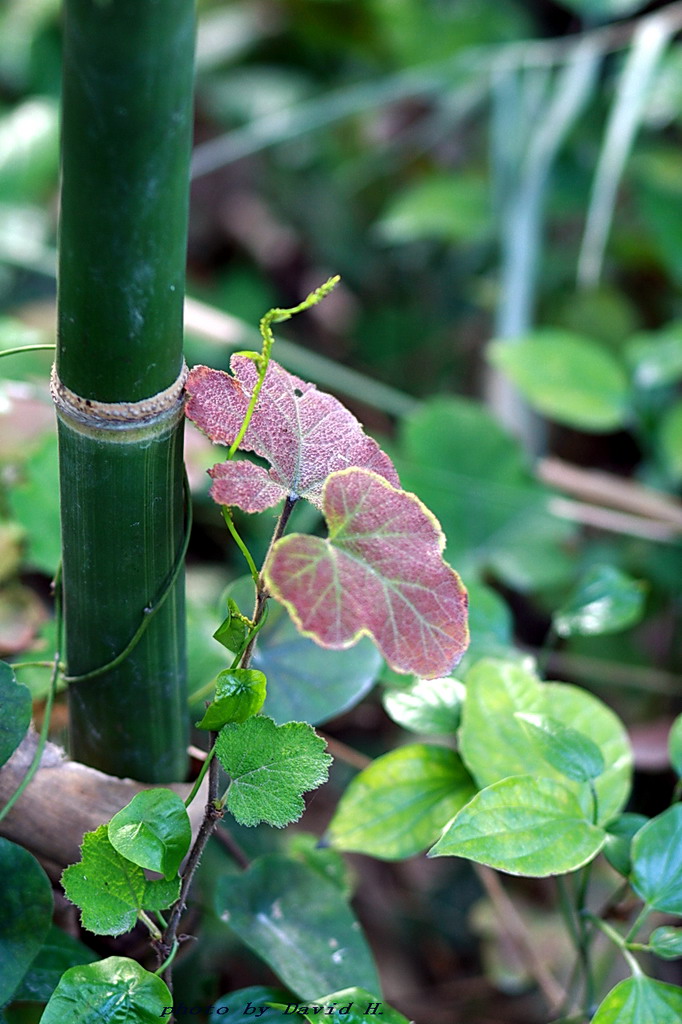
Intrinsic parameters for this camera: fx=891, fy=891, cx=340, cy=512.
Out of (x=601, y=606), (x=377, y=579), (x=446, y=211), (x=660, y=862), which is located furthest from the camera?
(x=446, y=211)

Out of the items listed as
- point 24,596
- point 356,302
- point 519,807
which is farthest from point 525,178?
point 519,807

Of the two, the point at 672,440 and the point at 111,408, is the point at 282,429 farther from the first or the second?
the point at 672,440

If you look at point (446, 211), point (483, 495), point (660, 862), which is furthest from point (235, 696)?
point (446, 211)

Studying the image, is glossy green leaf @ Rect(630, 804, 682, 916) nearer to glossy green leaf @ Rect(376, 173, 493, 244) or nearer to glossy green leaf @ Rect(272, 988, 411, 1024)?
glossy green leaf @ Rect(272, 988, 411, 1024)

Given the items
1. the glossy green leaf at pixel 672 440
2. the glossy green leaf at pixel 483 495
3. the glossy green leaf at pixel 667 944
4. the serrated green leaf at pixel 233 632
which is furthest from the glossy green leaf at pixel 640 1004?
the glossy green leaf at pixel 672 440

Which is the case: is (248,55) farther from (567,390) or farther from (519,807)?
(519,807)

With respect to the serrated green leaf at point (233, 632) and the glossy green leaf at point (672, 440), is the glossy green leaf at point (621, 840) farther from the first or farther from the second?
the glossy green leaf at point (672, 440)

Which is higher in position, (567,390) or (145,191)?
(145,191)

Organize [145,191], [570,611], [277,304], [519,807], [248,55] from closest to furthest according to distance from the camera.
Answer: [145,191] → [519,807] → [570,611] → [277,304] → [248,55]
